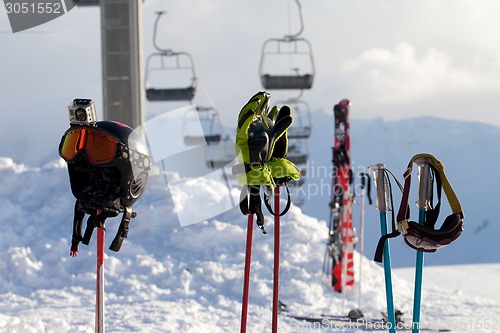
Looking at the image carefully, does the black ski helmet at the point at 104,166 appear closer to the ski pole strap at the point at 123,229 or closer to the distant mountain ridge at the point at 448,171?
the ski pole strap at the point at 123,229

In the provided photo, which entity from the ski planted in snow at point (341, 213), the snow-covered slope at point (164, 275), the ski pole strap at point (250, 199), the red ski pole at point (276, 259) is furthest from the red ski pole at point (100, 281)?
the ski planted in snow at point (341, 213)

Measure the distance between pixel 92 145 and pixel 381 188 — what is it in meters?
1.77

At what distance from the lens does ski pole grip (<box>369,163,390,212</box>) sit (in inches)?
221

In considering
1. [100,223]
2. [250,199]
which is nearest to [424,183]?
[250,199]

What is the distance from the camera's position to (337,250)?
485 inches

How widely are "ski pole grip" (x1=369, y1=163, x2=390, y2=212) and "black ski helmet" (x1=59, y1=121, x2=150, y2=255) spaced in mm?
1418

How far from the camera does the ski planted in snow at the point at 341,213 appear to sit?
1196cm

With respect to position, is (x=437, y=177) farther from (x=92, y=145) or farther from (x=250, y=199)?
(x=92, y=145)

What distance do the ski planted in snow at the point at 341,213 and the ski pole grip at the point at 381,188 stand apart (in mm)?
6279

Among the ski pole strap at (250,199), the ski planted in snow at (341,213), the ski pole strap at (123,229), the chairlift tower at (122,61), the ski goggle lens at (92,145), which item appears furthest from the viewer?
the chairlift tower at (122,61)

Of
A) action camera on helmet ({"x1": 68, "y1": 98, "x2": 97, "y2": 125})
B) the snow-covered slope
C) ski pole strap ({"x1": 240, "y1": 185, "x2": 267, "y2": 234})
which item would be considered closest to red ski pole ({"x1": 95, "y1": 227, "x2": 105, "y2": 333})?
action camera on helmet ({"x1": 68, "y1": 98, "x2": 97, "y2": 125})

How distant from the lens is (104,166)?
5.41 metres

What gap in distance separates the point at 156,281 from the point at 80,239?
19.6 ft

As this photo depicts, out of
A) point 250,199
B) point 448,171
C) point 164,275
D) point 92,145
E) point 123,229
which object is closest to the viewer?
point 92,145
